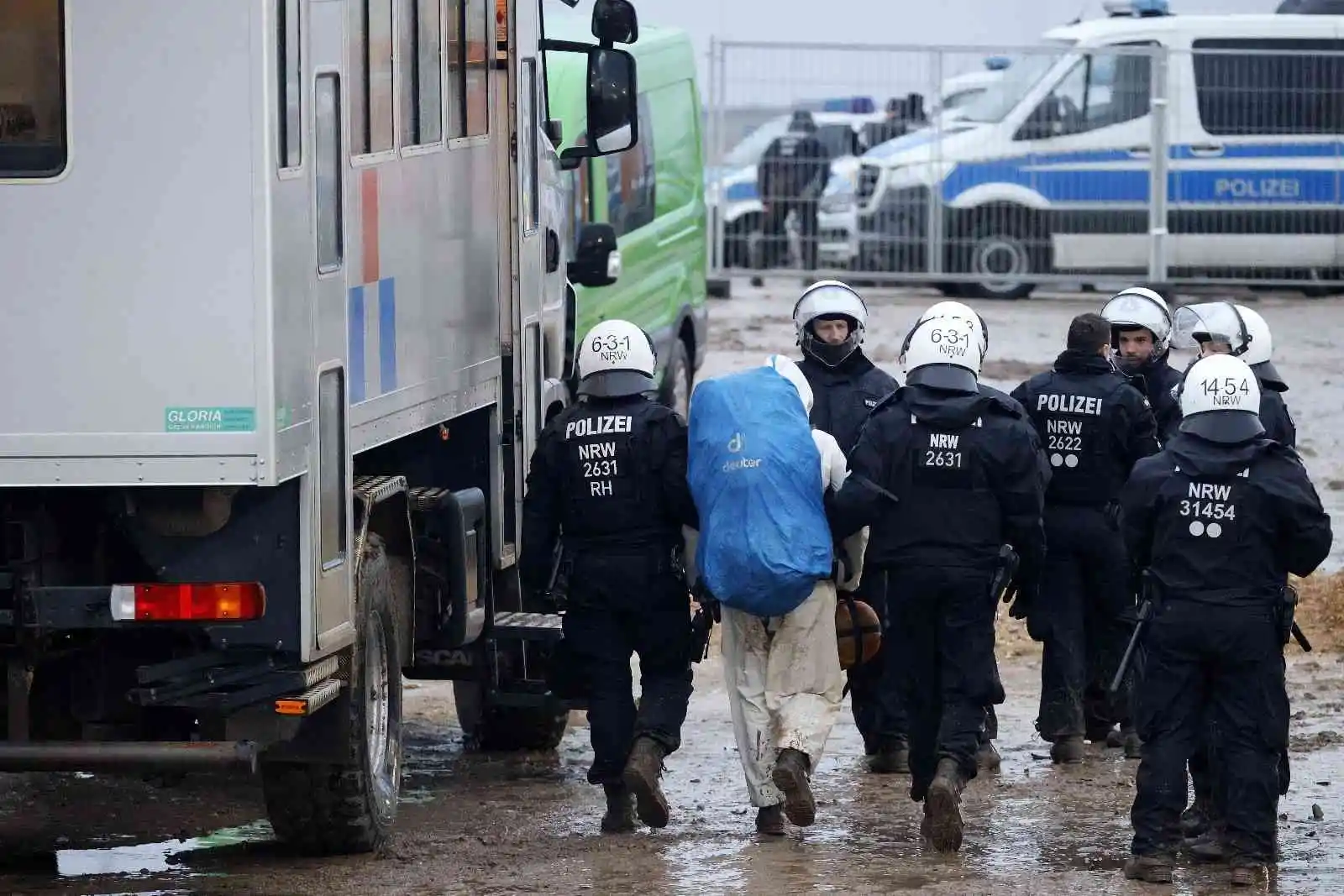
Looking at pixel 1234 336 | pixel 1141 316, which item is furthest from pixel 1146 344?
pixel 1234 336

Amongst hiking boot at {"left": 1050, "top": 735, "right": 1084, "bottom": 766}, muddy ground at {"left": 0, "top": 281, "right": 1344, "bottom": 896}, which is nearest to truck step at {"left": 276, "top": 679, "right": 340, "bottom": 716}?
muddy ground at {"left": 0, "top": 281, "right": 1344, "bottom": 896}

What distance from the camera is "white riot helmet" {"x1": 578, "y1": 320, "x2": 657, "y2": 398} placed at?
25.9ft

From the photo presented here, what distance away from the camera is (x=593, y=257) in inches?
449

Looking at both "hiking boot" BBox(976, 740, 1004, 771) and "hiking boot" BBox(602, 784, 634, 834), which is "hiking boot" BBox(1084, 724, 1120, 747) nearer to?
"hiking boot" BBox(976, 740, 1004, 771)

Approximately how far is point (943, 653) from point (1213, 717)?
2.83 feet

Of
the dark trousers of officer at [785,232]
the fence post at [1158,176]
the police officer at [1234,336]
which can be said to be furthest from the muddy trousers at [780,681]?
the fence post at [1158,176]

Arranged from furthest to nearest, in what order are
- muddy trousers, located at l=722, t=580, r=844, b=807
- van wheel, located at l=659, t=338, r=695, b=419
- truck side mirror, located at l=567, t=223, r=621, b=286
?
van wheel, located at l=659, t=338, r=695, b=419 < truck side mirror, located at l=567, t=223, r=621, b=286 < muddy trousers, located at l=722, t=580, r=844, b=807

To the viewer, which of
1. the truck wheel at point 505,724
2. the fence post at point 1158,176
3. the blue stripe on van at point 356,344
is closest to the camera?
the blue stripe on van at point 356,344

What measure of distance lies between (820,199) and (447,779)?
13189 millimetres

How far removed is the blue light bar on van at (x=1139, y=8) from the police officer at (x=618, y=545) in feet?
51.6

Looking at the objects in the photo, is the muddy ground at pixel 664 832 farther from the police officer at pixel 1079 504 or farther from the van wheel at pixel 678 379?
the van wheel at pixel 678 379

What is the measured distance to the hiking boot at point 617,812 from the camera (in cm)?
790

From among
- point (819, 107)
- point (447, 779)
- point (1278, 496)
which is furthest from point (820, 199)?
point (1278, 496)

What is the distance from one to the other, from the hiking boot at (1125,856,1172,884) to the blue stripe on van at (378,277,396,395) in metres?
2.56
